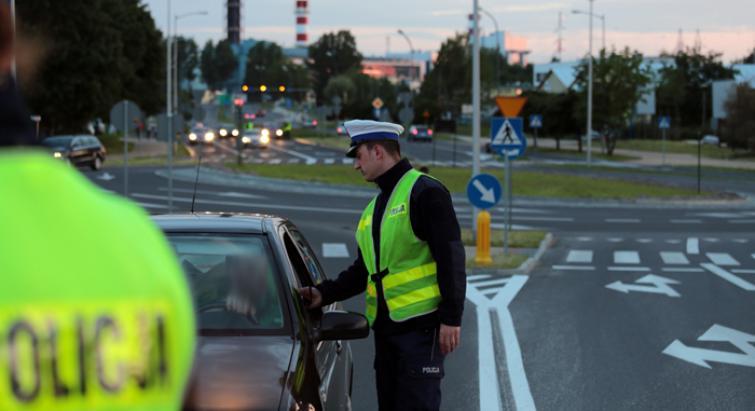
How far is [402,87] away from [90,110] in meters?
101

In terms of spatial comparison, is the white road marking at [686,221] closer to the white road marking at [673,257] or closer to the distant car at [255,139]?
the white road marking at [673,257]

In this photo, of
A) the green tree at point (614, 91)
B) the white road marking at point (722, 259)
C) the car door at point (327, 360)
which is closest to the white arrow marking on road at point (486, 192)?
the white road marking at point (722, 259)

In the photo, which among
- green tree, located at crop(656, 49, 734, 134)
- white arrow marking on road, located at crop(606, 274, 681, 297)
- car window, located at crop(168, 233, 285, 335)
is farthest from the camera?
green tree, located at crop(656, 49, 734, 134)

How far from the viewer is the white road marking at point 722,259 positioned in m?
20.6

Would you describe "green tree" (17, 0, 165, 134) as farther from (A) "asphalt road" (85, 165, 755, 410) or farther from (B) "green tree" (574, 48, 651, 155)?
(A) "asphalt road" (85, 165, 755, 410)

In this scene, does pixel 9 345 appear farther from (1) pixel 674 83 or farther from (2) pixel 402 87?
(2) pixel 402 87

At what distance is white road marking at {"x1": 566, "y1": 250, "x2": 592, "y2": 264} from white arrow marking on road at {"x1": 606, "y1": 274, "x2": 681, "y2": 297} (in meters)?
2.70

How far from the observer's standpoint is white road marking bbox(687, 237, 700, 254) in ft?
74.3

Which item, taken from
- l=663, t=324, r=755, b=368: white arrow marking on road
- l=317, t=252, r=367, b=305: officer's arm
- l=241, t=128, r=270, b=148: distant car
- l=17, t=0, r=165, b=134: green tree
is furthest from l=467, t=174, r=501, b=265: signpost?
l=241, t=128, r=270, b=148: distant car

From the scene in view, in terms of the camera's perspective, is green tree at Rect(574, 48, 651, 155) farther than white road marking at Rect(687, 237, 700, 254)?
Yes

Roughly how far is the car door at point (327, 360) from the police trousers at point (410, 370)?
10.0 inches

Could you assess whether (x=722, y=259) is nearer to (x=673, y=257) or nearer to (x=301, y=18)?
(x=673, y=257)

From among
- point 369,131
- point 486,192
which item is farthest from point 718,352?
point 486,192

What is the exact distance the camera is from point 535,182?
43312mm
